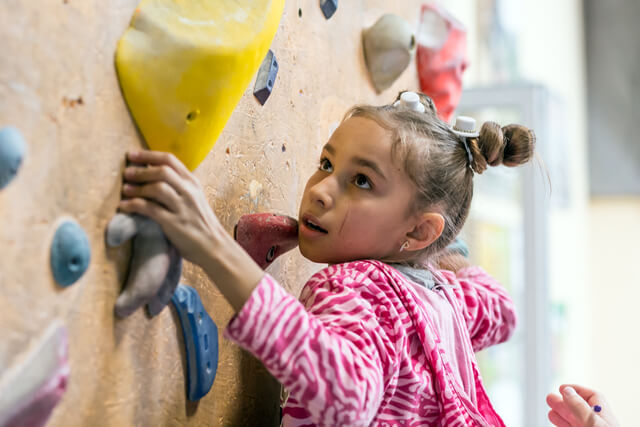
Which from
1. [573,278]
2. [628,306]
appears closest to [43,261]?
[573,278]

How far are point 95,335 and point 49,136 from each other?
0.16m

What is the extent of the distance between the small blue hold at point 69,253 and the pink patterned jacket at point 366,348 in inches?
4.9

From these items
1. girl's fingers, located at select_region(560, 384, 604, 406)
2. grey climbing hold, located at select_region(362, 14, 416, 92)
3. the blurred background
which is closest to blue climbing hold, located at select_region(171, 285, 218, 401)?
girl's fingers, located at select_region(560, 384, 604, 406)

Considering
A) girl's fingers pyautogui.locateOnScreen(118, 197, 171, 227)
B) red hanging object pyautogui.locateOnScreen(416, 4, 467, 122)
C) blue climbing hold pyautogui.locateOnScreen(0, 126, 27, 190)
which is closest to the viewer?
blue climbing hold pyautogui.locateOnScreen(0, 126, 27, 190)

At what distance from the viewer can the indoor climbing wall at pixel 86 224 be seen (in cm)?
43

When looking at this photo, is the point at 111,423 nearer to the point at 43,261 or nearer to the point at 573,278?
the point at 43,261

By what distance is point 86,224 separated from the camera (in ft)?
1.61

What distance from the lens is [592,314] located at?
389cm

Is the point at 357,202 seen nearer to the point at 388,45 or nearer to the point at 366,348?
Answer: the point at 366,348

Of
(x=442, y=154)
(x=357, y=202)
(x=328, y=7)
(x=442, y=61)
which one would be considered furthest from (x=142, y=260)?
(x=442, y=61)

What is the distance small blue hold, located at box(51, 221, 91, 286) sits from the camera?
459 mm

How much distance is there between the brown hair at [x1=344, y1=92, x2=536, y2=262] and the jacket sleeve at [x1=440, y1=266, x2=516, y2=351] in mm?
150

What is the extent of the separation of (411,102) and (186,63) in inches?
12.9

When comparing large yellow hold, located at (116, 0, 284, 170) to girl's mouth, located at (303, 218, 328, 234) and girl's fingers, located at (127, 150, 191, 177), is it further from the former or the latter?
girl's mouth, located at (303, 218, 328, 234)
